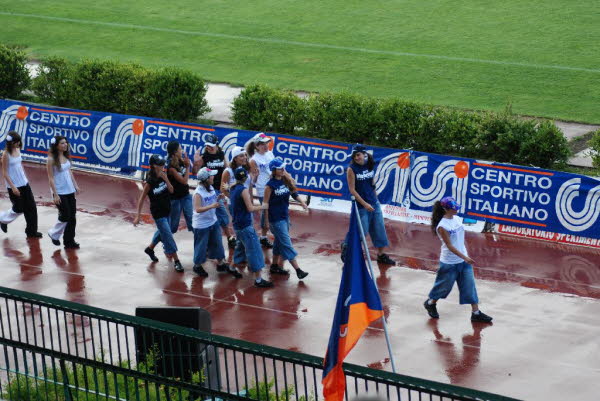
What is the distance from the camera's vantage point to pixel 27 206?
15.8m

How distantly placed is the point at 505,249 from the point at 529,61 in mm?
12682

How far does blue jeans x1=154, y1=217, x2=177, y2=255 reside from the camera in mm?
14156

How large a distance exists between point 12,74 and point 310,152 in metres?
10.9

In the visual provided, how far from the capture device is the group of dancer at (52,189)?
48.3 ft

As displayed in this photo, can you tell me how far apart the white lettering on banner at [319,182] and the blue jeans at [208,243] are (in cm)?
392

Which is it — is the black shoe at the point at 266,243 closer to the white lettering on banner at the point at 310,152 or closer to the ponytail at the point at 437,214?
the white lettering on banner at the point at 310,152

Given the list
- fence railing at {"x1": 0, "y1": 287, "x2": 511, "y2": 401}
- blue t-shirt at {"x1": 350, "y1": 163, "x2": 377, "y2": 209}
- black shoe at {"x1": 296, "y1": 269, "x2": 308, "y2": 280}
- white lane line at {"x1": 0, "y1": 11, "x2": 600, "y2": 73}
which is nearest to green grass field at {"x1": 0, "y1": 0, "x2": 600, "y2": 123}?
white lane line at {"x1": 0, "y1": 11, "x2": 600, "y2": 73}

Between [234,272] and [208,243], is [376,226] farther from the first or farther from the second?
[208,243]

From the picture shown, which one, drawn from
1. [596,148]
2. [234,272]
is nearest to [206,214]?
[234,272]

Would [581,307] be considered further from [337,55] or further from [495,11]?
[495,11]

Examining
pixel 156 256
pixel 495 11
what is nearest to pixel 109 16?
pixel 495 11

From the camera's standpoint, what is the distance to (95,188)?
19.0 metres

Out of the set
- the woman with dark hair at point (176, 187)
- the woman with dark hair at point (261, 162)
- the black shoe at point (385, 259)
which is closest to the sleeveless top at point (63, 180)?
the woman with dark hair at point (176, 187)

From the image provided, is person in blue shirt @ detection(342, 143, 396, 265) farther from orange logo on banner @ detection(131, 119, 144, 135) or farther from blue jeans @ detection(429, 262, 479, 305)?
orange logo on banner @ detection(131, 119, 144, 135)
